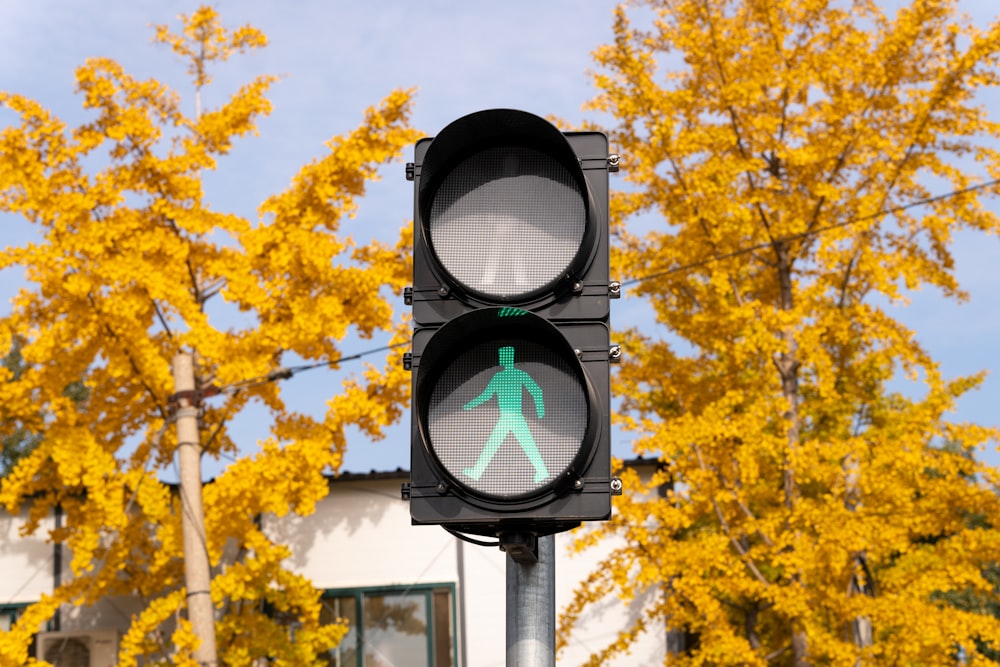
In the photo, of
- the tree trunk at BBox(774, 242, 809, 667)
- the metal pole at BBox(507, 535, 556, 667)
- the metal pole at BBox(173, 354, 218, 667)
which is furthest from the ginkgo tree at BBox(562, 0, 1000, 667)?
the metal pole at BBox(507, 535, 556, 667)

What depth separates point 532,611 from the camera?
329 centimetres

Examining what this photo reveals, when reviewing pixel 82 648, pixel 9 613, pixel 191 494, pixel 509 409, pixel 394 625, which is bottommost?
pixel 82 648

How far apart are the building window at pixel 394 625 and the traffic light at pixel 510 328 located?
1435cm

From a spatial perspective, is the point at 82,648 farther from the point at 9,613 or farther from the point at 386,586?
the point at 386,586

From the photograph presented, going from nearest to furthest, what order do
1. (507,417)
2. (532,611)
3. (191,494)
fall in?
(507,417)
(532,611)
(191,494)

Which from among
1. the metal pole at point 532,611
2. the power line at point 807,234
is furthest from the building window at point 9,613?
the metal pole at point 532,611

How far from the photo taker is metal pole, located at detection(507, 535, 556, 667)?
321 centimetres

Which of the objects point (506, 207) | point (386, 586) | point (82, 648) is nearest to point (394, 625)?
point (386, 586)

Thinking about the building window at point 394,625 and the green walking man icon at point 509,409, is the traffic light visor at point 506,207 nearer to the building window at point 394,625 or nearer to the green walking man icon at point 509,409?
the green walking man icon at point 509,409

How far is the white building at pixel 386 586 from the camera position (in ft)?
55.5

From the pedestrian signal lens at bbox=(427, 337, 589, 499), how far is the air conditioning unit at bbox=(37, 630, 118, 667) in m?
14.8

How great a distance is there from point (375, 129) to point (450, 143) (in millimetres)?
11394

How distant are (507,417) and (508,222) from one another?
59cm

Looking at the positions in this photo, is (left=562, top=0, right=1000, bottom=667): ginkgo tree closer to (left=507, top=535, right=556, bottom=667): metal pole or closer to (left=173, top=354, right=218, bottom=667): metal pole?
(left=173, top=354, right=218, bottom=667): metal pole
